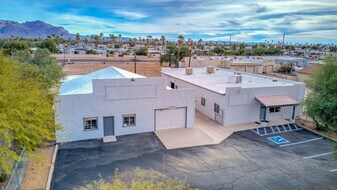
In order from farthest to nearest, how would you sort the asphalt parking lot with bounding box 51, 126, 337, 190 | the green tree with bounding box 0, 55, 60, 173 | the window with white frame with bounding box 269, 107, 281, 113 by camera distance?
the window with white frame with bounding box 269, 107, 281, 113
the asphalt parking lot with bounding box 51, 126, 337, 190
the green tree with bounding box 0, 55, 60, 173

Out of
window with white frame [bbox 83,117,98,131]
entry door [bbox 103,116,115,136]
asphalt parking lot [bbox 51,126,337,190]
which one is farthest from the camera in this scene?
entry door [bbox 103,116,115,136]

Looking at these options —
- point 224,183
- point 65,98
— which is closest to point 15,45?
point 65,98

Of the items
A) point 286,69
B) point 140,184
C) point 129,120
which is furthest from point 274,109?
point 286,69

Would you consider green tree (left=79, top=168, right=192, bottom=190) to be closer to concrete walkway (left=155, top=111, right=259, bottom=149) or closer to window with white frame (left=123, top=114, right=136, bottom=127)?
concrete walkway (left=155, top=111, right=259, bottom=149)

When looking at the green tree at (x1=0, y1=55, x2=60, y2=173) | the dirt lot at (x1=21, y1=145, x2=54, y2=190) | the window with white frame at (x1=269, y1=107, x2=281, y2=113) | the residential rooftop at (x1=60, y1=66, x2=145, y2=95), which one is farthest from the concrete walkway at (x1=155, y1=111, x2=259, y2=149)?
the green tree at (x1=0, y1=55, x2=60, y2=173)

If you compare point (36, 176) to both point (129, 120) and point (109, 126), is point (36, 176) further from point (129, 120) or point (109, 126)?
point (129, 120)

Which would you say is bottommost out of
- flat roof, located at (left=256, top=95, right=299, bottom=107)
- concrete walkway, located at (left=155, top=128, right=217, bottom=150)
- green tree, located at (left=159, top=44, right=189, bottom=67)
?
concrete walkway, located at (left=155, top=128, right=217, bottom=150)

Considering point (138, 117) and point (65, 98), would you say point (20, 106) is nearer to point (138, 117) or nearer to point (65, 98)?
point (65, 98)
